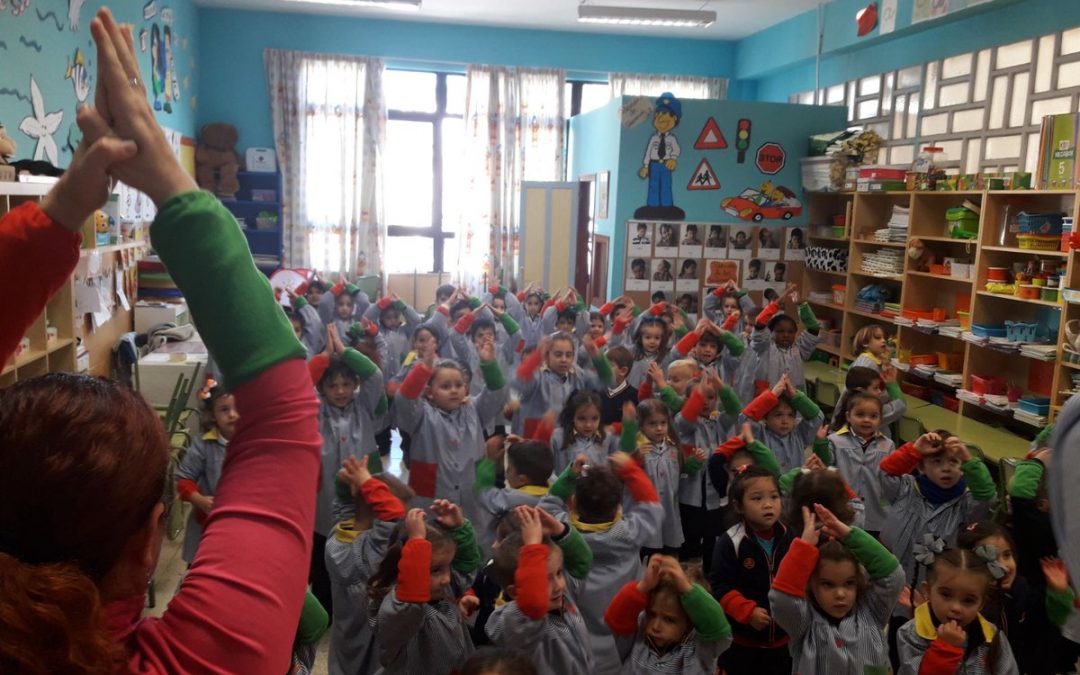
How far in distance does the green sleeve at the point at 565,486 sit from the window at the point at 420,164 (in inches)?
316

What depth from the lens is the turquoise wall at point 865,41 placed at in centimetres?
627

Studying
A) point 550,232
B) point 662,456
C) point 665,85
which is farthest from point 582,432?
point 665,85

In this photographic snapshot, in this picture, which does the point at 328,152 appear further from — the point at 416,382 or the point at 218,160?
the point at 416,382

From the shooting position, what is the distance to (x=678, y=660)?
227 centimetres

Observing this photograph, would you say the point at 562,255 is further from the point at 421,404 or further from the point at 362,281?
the point at 421,404

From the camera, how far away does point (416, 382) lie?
3.87 m

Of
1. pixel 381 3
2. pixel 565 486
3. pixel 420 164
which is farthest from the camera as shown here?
pixel 420 164

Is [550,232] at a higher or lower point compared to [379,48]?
lower

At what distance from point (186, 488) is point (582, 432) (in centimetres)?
167

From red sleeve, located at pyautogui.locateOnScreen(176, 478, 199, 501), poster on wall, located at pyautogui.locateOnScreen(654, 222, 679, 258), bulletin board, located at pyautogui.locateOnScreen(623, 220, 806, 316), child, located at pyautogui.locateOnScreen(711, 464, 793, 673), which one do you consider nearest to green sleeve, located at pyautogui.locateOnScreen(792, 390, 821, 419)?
child, located at pyautogui.locateOnScreen(711, 464, 793, 673)

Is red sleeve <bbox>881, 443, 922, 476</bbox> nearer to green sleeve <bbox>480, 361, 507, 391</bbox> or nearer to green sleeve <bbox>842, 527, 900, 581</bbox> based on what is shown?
green sleeve <bbox>842, 527, 900, 581</bbox>

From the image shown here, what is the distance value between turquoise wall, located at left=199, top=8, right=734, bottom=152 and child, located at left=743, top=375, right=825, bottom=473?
24.8 feet

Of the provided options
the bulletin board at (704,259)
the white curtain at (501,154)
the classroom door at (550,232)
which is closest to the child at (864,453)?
the bulletin board at (704,259)

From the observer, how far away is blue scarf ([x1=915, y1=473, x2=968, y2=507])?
3.27 m
